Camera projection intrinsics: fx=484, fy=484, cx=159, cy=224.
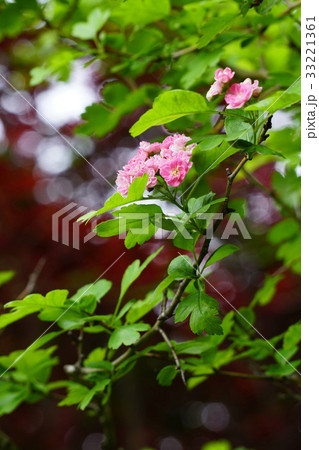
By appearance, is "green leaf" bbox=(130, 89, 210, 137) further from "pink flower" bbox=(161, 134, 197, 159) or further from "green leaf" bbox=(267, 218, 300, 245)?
"green leaf" bbox=(267, 218, 300, 245)

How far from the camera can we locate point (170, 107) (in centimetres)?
66

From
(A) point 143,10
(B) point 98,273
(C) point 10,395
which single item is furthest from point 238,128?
(B) point 98,273

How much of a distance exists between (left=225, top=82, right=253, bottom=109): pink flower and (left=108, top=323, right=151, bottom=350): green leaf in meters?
0.37

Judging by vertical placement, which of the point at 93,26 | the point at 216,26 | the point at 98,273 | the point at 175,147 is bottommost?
the point at 98,273

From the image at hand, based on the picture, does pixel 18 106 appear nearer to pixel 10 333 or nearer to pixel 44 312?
pixel 10 333

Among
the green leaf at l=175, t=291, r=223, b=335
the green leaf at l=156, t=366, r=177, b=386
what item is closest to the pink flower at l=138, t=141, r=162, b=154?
the green leaf at l=175, t=291, r=223, b=335

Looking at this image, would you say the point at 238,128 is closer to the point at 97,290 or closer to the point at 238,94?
the point at 238,94

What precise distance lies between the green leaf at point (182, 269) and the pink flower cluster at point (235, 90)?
24cm

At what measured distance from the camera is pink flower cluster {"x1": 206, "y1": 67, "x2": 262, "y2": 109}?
0.70m

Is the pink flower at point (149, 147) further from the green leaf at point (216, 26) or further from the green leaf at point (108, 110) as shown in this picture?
the green leaf at point (108, 110)

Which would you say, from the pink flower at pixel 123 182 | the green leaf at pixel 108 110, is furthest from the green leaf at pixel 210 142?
the green leaf at pixel 108 110

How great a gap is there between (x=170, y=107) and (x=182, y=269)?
227mm

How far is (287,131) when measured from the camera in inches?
48.7

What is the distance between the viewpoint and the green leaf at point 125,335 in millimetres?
764
